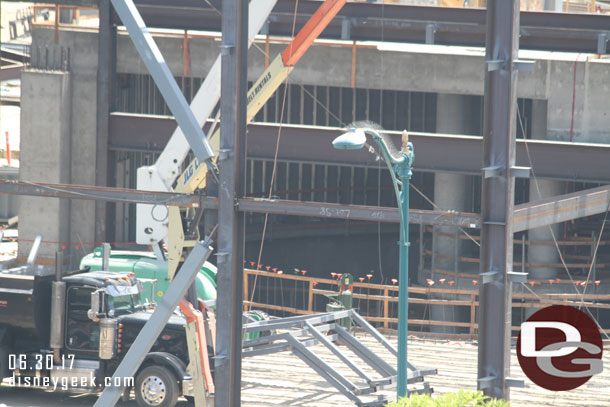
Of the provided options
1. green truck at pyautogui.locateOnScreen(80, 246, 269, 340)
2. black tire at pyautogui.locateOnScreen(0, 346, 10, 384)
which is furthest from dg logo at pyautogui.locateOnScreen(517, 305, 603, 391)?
black tire at pyautogui.locateOnScreen(0, 346, 10, 384)

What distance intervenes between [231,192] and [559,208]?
7525mm

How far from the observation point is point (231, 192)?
1402cm

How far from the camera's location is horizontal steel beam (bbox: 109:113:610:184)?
2866 centimetres

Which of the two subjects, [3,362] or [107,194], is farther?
[3,362]

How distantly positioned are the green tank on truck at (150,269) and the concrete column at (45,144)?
6071 millimetres

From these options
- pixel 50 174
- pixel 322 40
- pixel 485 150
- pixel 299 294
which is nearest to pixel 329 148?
pixel 322 40

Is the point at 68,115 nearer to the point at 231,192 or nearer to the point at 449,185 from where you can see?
the point at 449,185

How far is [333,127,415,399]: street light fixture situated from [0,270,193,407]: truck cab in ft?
17.0

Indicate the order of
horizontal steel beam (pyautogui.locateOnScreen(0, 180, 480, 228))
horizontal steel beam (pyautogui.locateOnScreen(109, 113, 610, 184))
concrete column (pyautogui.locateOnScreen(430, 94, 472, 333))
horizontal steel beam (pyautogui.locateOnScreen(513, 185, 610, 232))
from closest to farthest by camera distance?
horizontal steel beam (pyautogui.locateOnScreen(0, 180, 480, 228))
horizontal steel beam (pyautogui.locateOnScreen(513, 185, 610, 232))
horizontal steel beam (pyautogui.locateOnScreen(109, 113, 610, 184))
concrete column (pyautogui.locateOnScreen(430, 94, 472, 333))

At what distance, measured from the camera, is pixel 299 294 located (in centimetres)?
3466

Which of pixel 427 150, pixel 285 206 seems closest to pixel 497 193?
pixel 285 206

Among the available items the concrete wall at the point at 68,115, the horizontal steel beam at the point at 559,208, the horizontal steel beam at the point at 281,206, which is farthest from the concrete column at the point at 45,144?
the horizontal steel beam at the point at 281,206

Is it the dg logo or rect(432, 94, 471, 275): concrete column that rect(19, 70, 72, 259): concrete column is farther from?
→ the dg logo

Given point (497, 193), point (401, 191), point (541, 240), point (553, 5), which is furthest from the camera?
point (553, 5)
